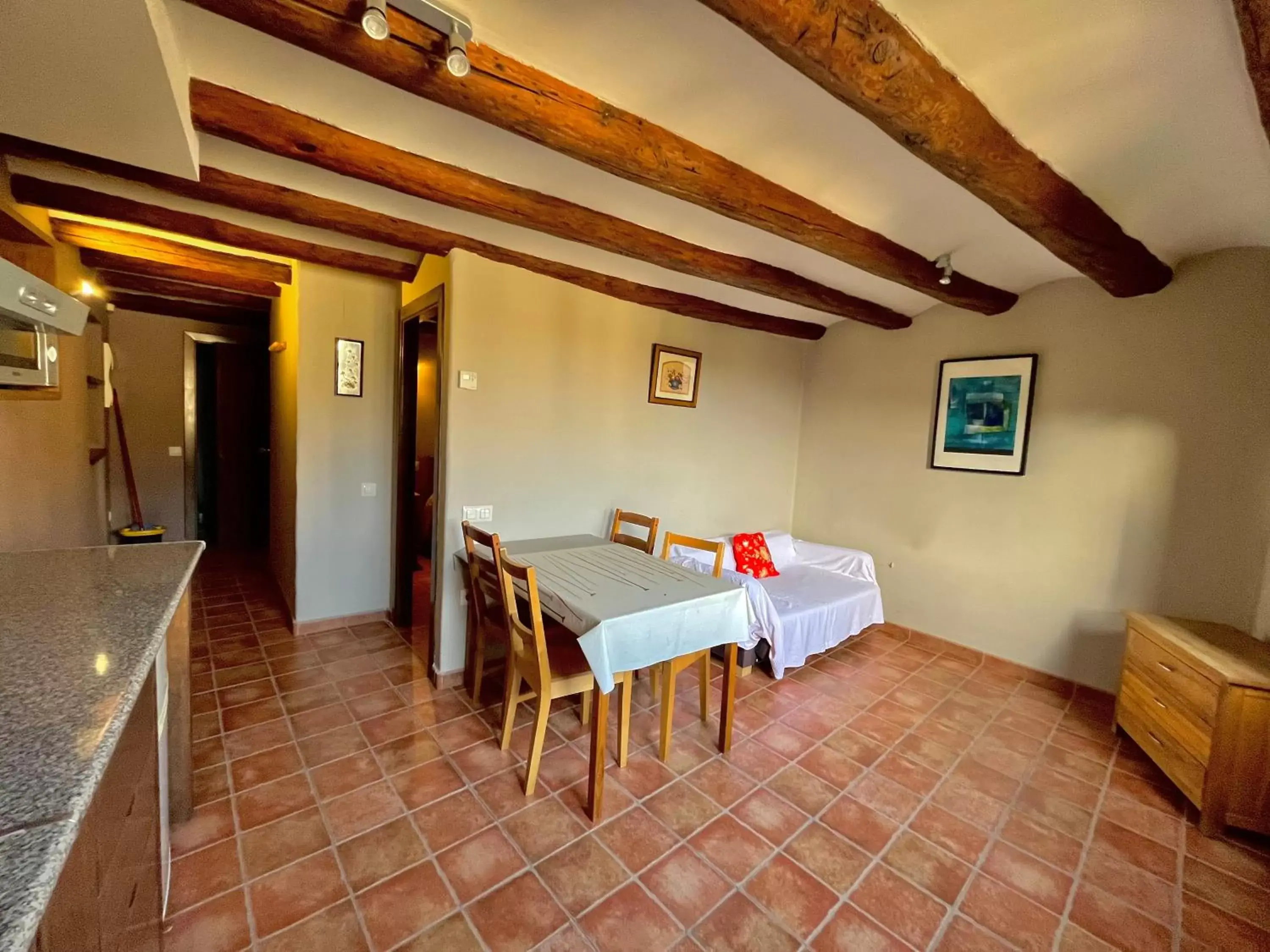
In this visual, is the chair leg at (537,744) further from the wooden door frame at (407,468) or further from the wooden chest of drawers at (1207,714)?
the wooden chest of drawers at (1207,714)

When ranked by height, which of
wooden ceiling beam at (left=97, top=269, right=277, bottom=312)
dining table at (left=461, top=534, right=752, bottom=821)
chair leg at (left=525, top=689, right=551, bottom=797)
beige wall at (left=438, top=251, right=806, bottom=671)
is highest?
wooden ceiling beam at (left=97, top=269, right=277, bottom=312)

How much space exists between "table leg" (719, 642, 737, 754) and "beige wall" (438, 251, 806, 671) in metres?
1.38

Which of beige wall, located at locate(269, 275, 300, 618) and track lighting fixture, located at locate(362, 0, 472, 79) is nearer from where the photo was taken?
track lighting fixture, located at locate(362, 0, 472, 79)

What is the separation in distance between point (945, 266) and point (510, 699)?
3015 mm

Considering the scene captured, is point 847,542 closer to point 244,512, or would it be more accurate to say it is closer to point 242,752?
point 242,752

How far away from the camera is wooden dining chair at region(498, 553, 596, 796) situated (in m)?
1.96

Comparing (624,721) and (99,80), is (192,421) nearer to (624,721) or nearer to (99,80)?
(99,80)

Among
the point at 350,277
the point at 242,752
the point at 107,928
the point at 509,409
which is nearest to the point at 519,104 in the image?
the point at 509,409

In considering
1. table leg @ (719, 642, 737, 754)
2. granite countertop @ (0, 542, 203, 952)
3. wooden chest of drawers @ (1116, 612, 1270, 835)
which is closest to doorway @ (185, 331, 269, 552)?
granite countertop @ (0, 542, 203, 952)

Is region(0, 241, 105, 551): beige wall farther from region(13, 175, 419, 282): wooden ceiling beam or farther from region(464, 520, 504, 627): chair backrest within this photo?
region(464, 520, 504, 627): chair backrest

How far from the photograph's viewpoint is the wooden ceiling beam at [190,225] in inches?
86.7

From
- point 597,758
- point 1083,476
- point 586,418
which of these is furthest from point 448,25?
point 1083,476

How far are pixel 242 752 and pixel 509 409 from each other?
1.98m

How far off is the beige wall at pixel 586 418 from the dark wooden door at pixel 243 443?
3881 mm
